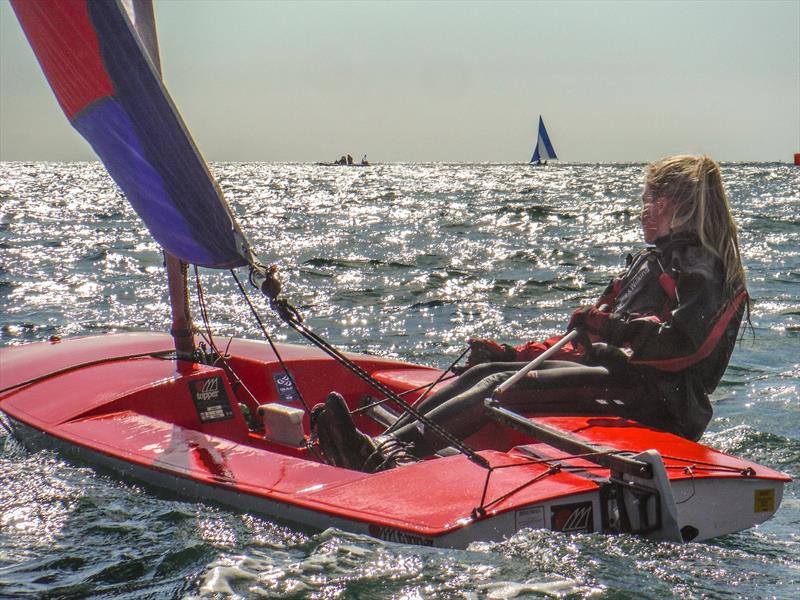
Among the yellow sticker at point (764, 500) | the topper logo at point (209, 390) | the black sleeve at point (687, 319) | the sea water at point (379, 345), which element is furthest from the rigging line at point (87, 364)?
the yellow sticker at point (764, 500)

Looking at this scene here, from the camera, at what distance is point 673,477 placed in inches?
142

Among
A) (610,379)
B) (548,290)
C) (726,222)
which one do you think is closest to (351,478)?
(610,379)

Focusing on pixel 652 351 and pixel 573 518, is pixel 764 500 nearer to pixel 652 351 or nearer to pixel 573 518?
pixel 652 351

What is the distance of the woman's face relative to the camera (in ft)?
14.2

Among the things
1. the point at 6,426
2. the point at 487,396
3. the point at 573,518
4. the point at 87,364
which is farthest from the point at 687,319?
the point at 6,426

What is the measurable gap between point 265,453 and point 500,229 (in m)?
14.6

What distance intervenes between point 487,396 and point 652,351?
71cm

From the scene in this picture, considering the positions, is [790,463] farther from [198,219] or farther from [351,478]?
[198,219]

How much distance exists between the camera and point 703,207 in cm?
421

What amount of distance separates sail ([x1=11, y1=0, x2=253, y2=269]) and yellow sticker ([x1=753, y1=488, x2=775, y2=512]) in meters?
2.10

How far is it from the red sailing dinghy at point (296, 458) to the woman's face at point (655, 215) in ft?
2.74

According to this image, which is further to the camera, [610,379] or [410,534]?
[610,379]

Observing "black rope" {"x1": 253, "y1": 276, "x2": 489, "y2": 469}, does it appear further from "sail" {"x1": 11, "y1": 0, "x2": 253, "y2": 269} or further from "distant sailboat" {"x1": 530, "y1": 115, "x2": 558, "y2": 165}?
"distant sailboat" {"x1": 530, "y1": 115, "x2": 558, "y2": 165}

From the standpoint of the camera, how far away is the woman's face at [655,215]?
4.34m
